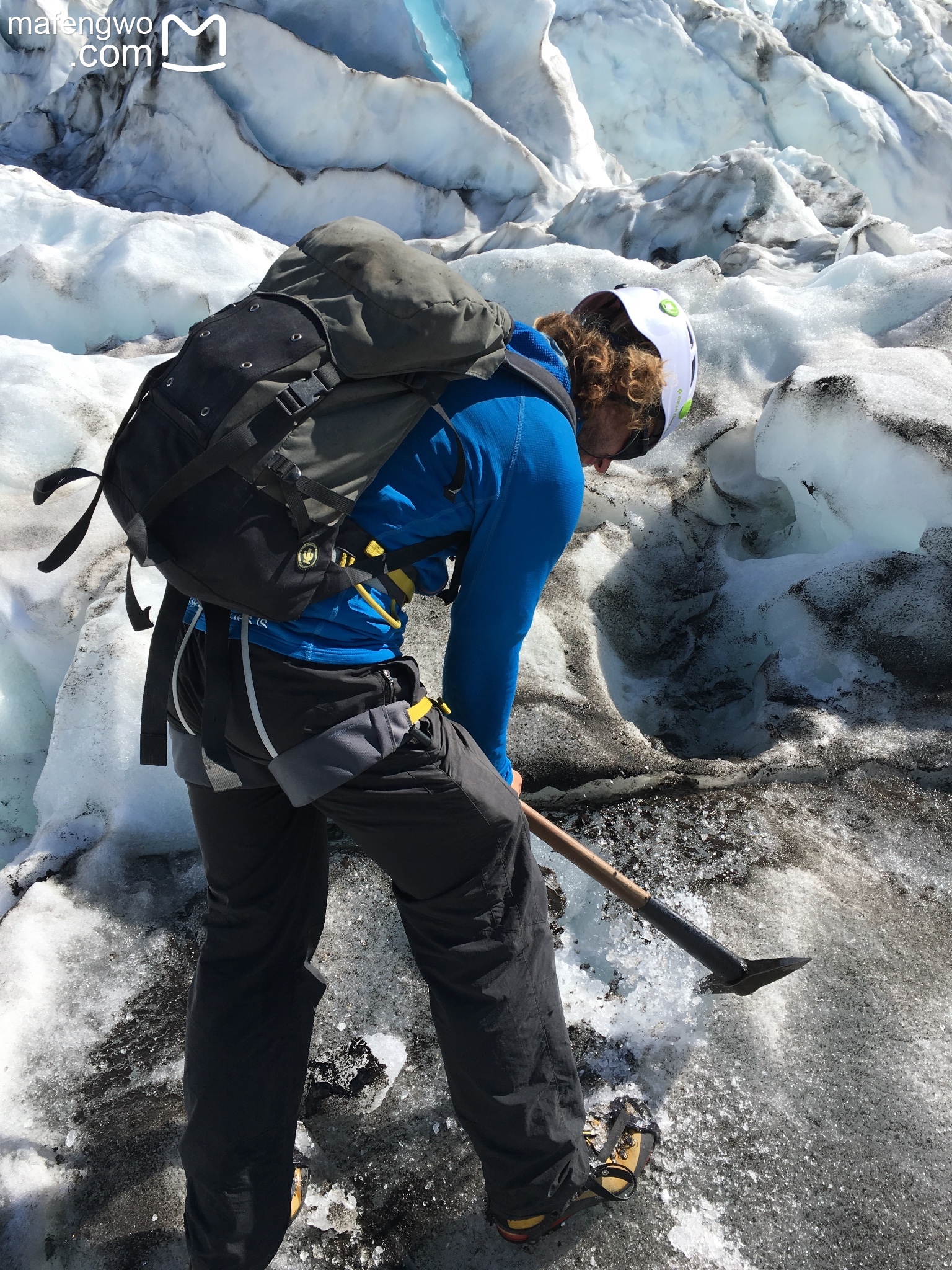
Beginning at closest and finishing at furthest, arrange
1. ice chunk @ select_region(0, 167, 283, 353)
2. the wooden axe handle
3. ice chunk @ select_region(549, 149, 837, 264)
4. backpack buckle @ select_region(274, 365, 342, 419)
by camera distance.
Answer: backpack buckle @ select_region(274, 365, 342, 419), the wooden axe handle, ice chunk @ select_region(0, 167, 283, 353), ice chunk @ select_region(549, 149, 837, 264)

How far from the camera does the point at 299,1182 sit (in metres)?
1.58

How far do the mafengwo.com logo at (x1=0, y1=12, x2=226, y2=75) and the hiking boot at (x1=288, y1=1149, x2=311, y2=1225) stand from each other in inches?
258

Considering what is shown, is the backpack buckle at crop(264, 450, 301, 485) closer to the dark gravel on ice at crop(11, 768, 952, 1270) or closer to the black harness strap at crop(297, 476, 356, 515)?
the black harness strap at crop(297, 476, 356, 515)

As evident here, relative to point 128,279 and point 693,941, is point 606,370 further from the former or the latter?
point 128,279

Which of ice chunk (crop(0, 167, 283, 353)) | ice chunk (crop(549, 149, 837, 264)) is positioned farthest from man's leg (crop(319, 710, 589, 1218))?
ice chunk (crop(549, 149, 837, 264))

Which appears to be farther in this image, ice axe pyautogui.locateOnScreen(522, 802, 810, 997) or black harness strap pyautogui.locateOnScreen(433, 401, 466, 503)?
ice axe pyautogui.locateOnScreen(522, 802, 810, 997)

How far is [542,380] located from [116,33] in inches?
290

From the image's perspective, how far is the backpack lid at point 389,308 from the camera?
3.58 ft

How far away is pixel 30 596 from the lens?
2.72 m

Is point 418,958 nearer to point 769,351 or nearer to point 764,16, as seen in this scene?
point 769,351

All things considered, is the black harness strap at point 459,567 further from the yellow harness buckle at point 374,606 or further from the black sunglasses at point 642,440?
the black sunglasses at point 642,440

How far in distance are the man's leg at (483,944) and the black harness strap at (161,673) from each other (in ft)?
0.94

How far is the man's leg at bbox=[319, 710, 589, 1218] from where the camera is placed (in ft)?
4.02

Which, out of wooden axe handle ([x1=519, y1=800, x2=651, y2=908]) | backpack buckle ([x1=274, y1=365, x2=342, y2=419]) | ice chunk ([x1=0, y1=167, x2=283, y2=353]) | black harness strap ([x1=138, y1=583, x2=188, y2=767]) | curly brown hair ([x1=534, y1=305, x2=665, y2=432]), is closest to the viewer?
backpack buckle ([x1=274, y1=365, x2=342, y2=419])
